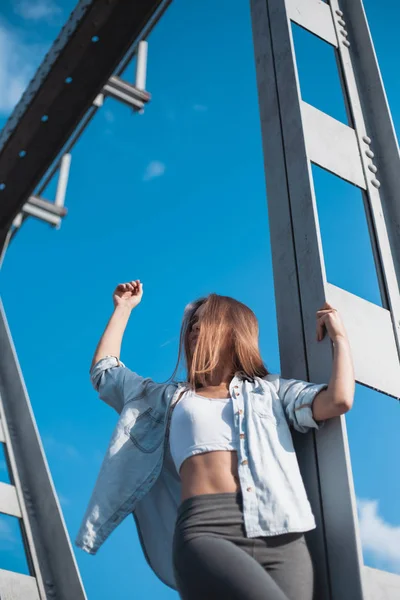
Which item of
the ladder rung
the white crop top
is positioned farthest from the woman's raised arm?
the ladder rung

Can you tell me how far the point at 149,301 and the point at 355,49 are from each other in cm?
154

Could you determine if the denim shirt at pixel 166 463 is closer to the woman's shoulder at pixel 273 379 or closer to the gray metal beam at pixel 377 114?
the woman's shoulder at pixel 273 379

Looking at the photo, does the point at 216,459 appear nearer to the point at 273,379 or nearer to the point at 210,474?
the point at 210,474

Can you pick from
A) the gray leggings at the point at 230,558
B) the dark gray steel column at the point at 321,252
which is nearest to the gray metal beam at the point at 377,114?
the dark gray steel column at the point at 321,252

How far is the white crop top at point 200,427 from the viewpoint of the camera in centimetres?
Result: 206

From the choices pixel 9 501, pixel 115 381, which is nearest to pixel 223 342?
pixel 115 381

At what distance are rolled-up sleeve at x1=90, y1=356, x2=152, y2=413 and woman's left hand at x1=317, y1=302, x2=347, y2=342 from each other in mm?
614

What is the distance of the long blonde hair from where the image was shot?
2375 millimetres

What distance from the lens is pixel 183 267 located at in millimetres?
Answer: 4129

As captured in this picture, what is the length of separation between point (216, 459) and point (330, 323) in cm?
52

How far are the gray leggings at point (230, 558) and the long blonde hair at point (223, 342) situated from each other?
1.71 ft

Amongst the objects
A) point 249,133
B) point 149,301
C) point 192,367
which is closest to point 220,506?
point 192,367

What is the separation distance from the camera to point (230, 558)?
1757 mm

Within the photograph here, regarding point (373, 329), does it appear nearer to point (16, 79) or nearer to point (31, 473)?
point (31, 473)
